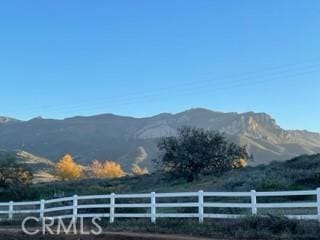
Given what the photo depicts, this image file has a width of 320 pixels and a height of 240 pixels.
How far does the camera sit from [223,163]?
2170 inches

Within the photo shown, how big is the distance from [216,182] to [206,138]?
13.1 meters

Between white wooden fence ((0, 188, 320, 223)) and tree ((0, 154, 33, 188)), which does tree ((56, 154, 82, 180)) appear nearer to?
tree ((0, 154, 33, 188))

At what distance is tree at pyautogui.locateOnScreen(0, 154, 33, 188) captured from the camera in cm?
5641

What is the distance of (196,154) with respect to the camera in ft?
176

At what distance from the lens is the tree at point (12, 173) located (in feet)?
185

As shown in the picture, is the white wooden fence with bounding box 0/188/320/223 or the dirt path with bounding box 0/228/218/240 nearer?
the dirt path with bounding box 0/228/218/240

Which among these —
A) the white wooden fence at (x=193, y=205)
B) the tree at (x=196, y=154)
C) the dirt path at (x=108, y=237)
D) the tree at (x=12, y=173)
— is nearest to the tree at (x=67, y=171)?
the tree at (x=12, y=173)

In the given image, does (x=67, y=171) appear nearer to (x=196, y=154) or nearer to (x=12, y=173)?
(x=12, y=173)

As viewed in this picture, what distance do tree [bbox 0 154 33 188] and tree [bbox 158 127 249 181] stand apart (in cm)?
1511

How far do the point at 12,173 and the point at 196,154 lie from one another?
20.2 m

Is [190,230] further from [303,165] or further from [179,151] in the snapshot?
[179,151]

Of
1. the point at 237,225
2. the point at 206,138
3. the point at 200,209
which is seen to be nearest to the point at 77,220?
the point at 200,209

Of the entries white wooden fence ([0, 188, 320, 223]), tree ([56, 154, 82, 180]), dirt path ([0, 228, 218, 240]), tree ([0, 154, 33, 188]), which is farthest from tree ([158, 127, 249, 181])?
tree ([56, 154, 82, 180])

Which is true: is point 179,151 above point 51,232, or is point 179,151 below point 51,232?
above
